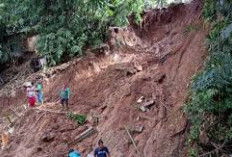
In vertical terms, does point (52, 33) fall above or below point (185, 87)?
above

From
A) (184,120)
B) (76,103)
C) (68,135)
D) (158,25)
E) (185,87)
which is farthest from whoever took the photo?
(158,25)

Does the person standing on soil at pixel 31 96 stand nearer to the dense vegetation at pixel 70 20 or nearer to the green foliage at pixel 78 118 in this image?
the green foliage at pixel 78 118

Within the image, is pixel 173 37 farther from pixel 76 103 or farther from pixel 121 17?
pixel 76 103

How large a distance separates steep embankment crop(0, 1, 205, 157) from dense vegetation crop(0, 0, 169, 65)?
0.80 meters

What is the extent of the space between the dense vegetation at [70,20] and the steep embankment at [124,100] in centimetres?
80

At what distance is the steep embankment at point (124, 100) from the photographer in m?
13.0

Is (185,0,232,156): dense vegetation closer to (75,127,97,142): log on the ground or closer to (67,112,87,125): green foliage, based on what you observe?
(75,127,97,142): log on the ground

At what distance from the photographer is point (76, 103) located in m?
16.9

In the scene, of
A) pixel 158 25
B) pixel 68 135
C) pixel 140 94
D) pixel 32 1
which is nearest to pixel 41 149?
pixel 68 135

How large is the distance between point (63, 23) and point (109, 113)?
658 cm

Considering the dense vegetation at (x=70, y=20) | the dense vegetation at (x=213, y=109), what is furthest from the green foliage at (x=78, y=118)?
the dense vegetation at (x=213, y=109)

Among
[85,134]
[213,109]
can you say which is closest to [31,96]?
[85,134]

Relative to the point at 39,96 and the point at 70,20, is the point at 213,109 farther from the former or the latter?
the point at 70,20

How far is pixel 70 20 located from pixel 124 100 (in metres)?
6.56
